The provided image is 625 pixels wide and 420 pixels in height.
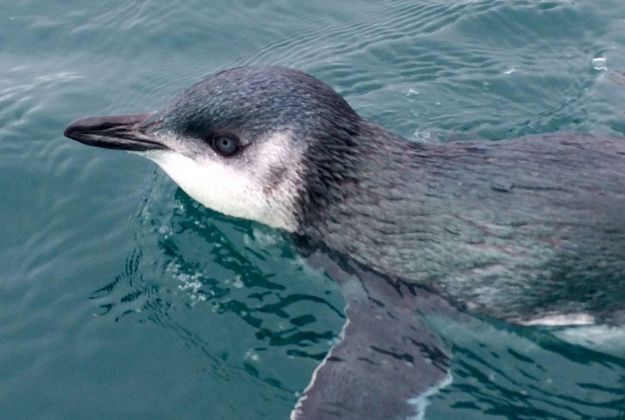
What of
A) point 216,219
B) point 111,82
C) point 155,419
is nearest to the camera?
point 155,419

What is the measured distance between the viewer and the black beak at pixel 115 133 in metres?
8.06

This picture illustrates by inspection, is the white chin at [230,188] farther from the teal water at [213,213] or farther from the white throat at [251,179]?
the teal water at [213,213]

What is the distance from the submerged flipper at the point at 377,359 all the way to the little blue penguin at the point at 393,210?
0.04ft

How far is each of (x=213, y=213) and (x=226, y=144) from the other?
5.77 ft

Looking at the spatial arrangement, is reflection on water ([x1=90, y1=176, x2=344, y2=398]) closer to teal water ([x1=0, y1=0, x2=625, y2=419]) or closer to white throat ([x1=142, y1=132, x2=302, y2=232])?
teal water ([x1=0, y1=0, x2=625, y2=419])

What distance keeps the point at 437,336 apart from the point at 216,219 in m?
2.86

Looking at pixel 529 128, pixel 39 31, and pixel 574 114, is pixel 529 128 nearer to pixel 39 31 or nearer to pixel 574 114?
pixel 574 114

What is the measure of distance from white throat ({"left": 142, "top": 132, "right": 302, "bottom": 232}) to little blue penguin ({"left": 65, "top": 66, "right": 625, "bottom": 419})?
0.04ft

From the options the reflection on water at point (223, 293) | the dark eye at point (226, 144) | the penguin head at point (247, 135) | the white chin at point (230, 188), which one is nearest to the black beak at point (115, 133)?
the penguin head at point (247, 135)

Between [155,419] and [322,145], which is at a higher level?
[322,145]

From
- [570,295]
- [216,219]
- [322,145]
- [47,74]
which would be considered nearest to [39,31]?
[47,74]

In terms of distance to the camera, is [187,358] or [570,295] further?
[187,358]

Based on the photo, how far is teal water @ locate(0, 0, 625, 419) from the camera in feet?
25.1

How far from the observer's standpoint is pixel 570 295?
24.2ft
